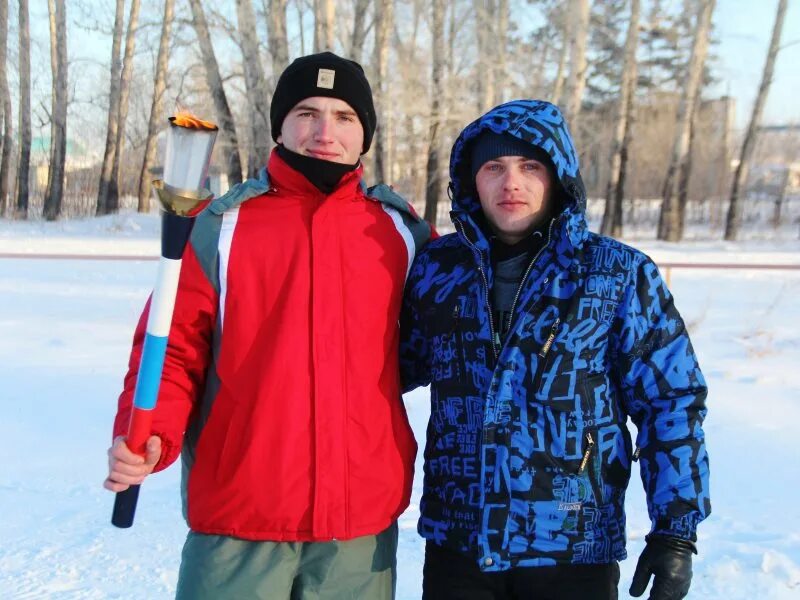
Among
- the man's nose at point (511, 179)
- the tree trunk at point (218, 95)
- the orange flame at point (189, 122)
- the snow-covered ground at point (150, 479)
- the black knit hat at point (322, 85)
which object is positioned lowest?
the snow-covered ground at point (150, 479)

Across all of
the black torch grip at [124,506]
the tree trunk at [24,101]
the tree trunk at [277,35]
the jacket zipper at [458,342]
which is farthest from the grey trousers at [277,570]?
the tree trunk at [24,101]

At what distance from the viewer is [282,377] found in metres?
1.79

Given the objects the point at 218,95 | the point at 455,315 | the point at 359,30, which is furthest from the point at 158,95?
the point at 455,315

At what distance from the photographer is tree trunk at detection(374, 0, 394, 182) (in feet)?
51.2

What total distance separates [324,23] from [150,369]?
13.5 m

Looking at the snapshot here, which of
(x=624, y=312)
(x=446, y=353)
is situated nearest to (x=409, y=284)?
(x=446, y=353)

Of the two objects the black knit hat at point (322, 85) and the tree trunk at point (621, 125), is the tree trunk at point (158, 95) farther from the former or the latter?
the black knit hat at point (322, 85)

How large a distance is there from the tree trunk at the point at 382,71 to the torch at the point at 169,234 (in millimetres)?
13935

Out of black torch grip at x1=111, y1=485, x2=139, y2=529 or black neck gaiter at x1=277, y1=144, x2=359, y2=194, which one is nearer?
black torch grip at x1=111, y1=485, x2=139, y2=529

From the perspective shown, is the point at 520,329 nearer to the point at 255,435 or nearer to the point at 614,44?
the point at 255,435

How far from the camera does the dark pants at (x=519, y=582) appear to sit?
5.87 feet

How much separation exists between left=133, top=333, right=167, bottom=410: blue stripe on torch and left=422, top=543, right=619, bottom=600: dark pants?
0.85 metres

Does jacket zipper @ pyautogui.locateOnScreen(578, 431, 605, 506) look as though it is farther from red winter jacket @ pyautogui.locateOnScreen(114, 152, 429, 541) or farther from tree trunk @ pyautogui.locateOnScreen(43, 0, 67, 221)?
tree trunk @ pyautogui.locateOnScreen(43, 0, 67, 221)

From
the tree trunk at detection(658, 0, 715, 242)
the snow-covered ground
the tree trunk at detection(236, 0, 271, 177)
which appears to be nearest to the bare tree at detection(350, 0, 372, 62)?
the tree trunk at detection(236, 0, 271, 177)
